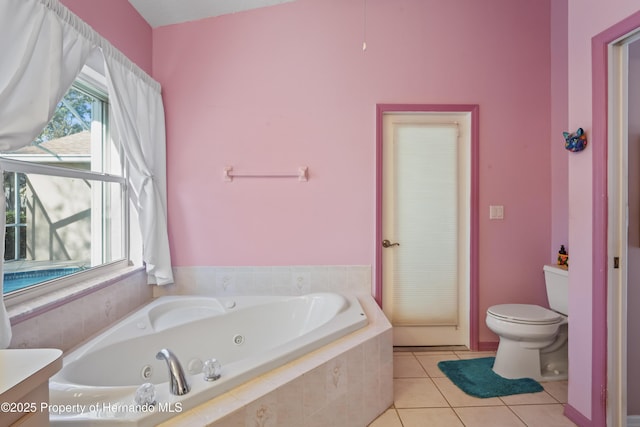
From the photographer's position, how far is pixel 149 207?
2.21 meters

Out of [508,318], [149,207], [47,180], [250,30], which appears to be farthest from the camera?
[250,30]

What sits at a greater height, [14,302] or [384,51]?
[384,51]

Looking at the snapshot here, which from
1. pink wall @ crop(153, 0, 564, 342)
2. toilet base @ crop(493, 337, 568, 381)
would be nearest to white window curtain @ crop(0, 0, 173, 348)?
pink wall @ crop(153, 0, 564, 342)

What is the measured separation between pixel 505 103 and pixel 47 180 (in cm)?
305

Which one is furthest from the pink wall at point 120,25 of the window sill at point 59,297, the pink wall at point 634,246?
the pink wall at point 634,246

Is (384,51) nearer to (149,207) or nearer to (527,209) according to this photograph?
(527,209)

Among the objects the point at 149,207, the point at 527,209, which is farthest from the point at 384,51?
the point at 149,207

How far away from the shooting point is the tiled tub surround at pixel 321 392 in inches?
44.5

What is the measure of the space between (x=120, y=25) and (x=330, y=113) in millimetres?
1447

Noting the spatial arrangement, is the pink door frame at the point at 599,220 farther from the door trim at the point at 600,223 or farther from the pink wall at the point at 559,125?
the pink wall at the point at 559,125

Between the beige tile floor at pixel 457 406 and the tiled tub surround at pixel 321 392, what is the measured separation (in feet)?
0.47

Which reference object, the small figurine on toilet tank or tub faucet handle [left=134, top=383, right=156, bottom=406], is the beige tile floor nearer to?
the small figurine on toilet tank

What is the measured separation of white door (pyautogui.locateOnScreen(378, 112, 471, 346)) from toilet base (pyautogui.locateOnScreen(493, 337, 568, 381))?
1.36ft

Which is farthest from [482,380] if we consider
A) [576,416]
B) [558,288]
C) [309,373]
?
[309,373]
